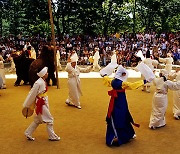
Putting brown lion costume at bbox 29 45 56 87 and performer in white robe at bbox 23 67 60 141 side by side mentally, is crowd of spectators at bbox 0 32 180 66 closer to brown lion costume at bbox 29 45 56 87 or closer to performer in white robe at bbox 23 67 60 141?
brown lion costume at bbox 29 45 56 87

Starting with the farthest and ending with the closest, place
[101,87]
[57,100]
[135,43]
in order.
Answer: [135,43] → [101,87] → [57,100]

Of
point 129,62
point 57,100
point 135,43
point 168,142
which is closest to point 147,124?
point 168,142

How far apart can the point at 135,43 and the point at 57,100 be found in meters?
13.3

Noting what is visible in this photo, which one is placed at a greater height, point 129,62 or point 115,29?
point 115,29

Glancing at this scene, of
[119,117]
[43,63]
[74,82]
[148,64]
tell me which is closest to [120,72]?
[119,117]

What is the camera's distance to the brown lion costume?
12.0 m

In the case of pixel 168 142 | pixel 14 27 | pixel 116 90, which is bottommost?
pixel 168 142

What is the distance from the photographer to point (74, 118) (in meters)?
8.75

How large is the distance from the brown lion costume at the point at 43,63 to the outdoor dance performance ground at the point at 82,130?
0.99 meters

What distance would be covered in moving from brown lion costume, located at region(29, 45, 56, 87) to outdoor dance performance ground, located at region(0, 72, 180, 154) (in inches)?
38.9

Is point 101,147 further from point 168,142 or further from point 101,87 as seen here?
point 101,87

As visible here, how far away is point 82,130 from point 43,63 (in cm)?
526

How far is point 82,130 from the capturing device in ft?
25.5

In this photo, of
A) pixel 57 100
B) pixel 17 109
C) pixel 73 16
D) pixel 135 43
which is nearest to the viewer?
pixel 17 109
